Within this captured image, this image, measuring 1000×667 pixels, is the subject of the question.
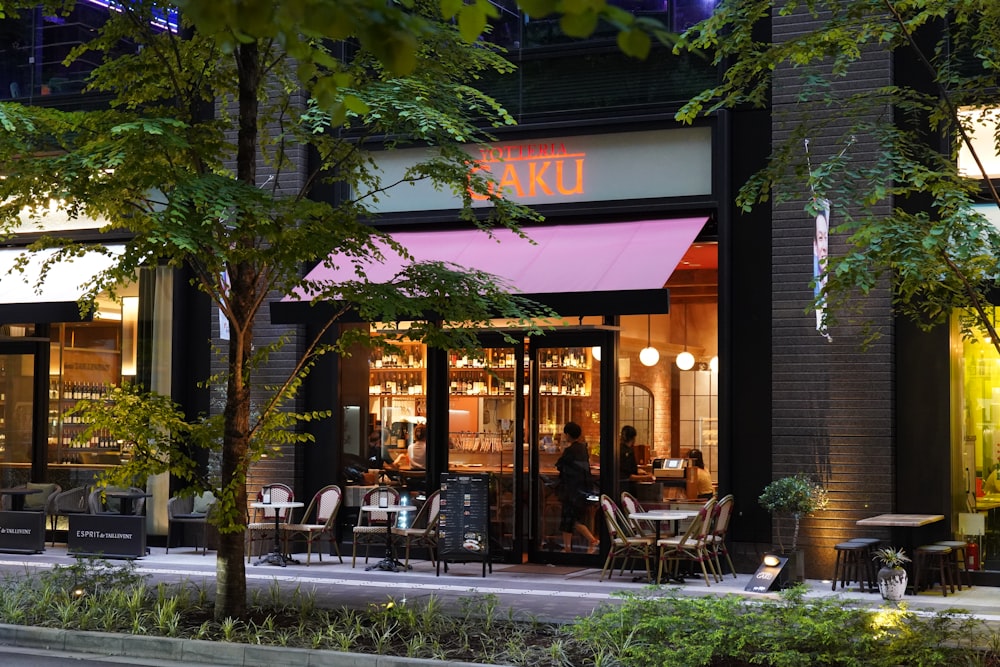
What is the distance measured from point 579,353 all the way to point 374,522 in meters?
3.63

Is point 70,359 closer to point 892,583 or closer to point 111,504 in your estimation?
point 111,504

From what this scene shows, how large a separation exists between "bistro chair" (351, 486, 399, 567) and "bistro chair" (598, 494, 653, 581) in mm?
2836

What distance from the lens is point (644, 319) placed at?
16.3m

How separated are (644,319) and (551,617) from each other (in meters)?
5.91

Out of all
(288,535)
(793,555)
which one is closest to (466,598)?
(793,555)

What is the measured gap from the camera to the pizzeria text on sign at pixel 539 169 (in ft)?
52.7

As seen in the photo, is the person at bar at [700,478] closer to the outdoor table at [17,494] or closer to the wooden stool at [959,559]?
the wooden stool at [959,559]

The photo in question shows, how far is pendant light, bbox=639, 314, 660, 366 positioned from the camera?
1614cm

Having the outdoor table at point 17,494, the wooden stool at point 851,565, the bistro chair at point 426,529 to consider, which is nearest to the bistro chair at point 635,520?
the wooden stool at point 851,565

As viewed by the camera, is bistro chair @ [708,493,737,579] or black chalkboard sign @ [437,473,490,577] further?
black chalkboard sign @ [437,473,490,577]

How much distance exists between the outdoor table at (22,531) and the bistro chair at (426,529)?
521 centimetres

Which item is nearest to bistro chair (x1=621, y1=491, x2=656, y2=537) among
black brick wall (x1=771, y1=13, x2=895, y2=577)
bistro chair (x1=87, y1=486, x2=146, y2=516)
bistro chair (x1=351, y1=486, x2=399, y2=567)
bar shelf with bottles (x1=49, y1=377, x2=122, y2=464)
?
black brick wall (x1=771, y1=13, x2=895, y2=577)

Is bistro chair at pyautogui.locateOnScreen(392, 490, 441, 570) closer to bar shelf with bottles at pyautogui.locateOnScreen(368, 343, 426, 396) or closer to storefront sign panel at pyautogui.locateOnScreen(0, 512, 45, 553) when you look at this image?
bar shelf with bottles at pyautogui.locateOnScreen(368, 343, 426, 396)

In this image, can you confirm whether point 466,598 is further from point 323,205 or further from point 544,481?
point 544,481
